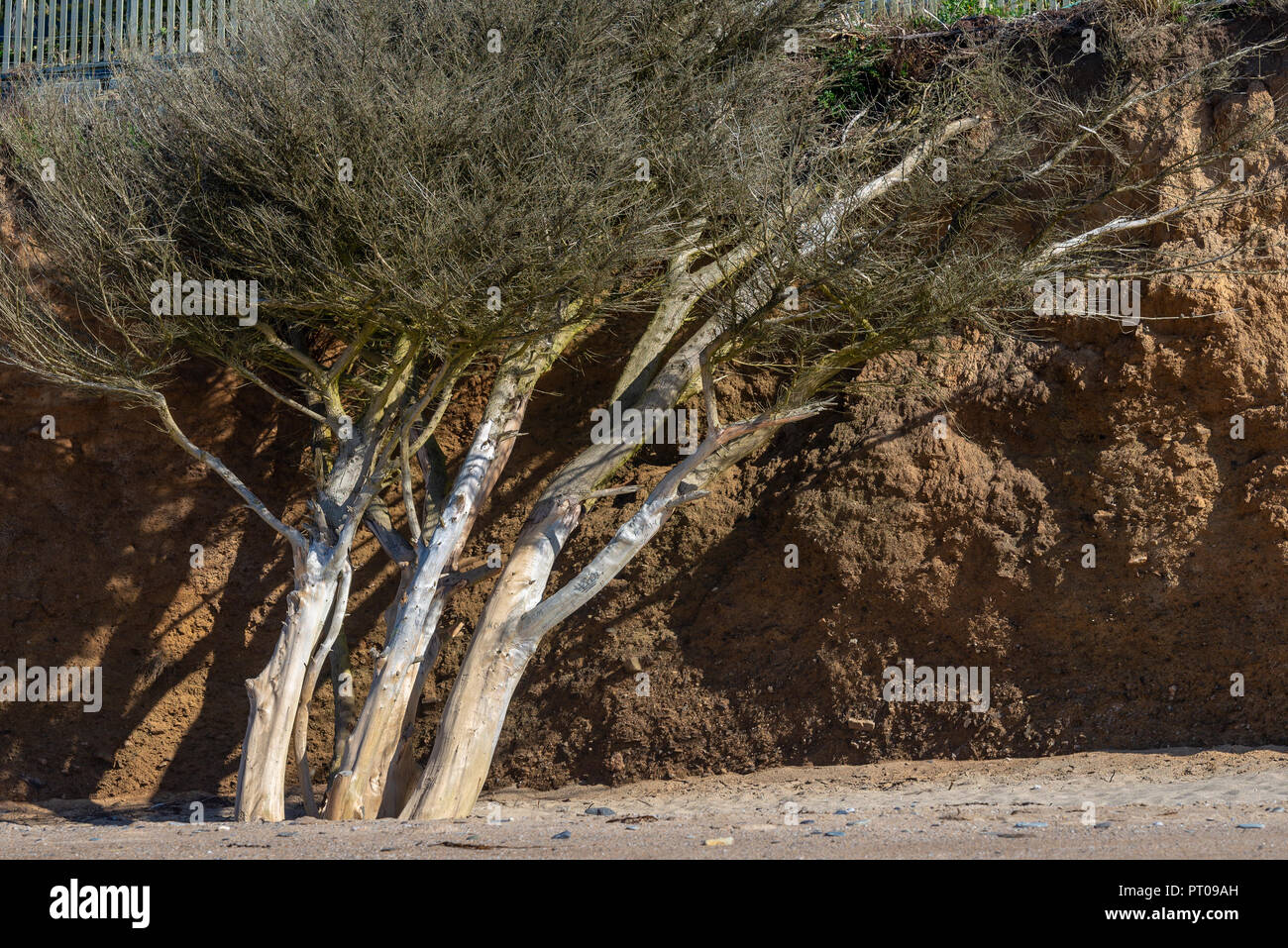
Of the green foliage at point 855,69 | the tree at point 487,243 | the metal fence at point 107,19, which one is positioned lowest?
the tree at point 487,243

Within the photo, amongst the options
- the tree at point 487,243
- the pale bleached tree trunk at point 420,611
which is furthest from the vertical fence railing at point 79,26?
the pale bleached tree trunk at point 420,611

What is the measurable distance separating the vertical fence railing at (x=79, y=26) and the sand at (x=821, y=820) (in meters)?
8.87

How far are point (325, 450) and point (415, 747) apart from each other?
313 centimetres

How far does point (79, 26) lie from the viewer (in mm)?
14734

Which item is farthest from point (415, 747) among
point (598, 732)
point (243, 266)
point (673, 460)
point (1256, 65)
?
point (1256, 65)

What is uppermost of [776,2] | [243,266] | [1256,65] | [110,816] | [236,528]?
[776,2]

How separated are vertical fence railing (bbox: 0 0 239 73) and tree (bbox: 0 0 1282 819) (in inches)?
151

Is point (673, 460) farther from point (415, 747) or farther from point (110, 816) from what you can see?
point (110, 816)

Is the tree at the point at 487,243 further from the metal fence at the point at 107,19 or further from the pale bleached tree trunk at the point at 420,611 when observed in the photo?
the metal fence at the point at 107,19

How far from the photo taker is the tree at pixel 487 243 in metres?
8.99

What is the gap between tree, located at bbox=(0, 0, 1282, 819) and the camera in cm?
899

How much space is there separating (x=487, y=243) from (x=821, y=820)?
15.9 feet

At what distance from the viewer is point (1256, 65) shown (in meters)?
11.0

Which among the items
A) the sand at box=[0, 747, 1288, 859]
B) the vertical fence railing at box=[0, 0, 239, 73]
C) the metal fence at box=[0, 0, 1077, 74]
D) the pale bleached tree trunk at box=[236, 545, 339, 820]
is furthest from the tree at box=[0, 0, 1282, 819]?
the vertical fence railing at box=[0, 0, 239, 73]
